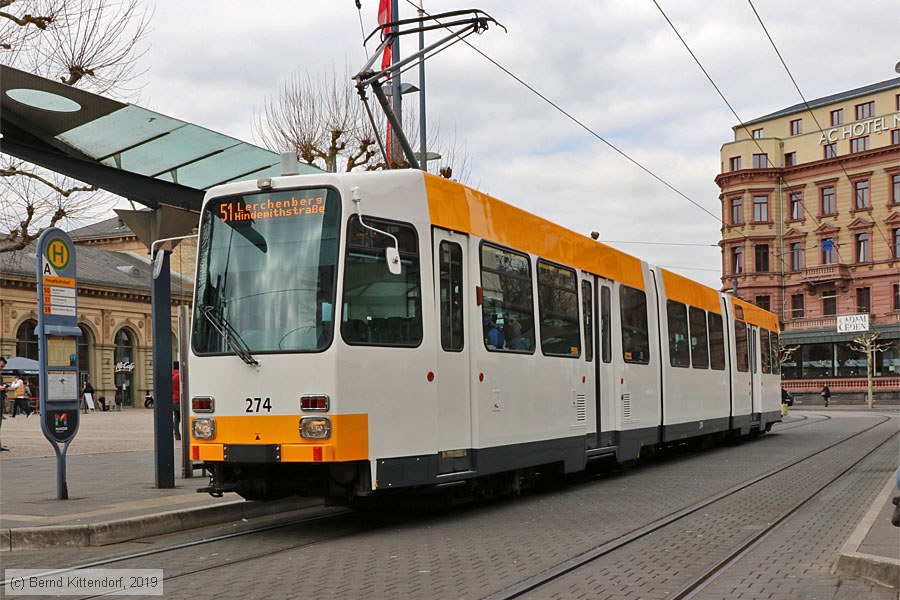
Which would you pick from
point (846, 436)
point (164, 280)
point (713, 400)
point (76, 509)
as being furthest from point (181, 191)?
point (846, 436)

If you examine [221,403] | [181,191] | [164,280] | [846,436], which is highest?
[181,191]

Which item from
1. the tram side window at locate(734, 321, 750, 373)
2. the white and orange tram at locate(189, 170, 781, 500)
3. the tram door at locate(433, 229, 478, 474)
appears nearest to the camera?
the white and orange tram at locate(189, 170, 781, 500)

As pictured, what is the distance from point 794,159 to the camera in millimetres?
77875

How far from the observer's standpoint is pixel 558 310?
13383mm

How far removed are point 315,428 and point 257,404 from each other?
2.21 ft

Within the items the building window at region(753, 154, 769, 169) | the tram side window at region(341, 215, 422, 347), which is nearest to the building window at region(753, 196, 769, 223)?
the building window at region(753, 154, 769, 169)

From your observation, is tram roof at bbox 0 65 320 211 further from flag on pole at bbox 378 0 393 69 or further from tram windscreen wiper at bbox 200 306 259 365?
flag on pole at bbox 378 0 393 69

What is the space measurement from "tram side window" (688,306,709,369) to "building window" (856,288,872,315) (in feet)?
189

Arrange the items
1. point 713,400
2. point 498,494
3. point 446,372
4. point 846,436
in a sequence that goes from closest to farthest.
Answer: point 446,372 → point 498,494 → point 713,400 → point 846,436

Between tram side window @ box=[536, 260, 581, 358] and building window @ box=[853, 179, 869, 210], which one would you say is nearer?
tram side window @ box=[536, 260, 581, 358]

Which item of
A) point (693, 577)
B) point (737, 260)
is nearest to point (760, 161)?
point (737, 260)

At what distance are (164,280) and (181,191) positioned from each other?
3.90 ft

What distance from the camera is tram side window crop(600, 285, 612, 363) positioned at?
15008mm

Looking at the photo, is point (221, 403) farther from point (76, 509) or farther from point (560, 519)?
point (560, 519)
